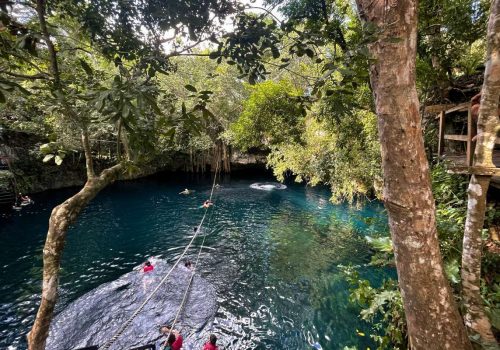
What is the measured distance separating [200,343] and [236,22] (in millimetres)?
5836

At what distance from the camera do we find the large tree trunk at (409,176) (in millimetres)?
1455

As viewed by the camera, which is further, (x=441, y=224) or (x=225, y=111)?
(x=225, y=111)

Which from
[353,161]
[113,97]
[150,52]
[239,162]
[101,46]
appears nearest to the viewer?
[113,97]

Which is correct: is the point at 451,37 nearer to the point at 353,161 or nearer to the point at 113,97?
the point at 353,161

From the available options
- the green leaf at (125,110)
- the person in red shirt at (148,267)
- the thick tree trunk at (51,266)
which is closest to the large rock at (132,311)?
the person in red shirt at (148,267)

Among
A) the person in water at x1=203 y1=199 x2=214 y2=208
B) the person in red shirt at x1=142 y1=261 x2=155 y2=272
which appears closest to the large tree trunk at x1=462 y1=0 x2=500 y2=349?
the person in red shirt at x1=142 y1=261 x2=155 y2=272

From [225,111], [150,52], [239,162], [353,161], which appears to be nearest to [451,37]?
[353,161]

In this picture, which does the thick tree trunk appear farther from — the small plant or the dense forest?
the small plant

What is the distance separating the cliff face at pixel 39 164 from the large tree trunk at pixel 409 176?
39.3 feet

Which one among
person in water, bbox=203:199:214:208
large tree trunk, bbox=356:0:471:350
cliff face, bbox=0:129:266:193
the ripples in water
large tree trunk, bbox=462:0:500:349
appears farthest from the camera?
the ripples in water

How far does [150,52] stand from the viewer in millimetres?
2297

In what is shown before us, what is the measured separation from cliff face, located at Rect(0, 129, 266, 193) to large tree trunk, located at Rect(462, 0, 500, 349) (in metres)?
11.9

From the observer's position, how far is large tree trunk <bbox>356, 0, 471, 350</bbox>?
4.77ft

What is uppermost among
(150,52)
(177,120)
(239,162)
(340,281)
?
(150,52)
